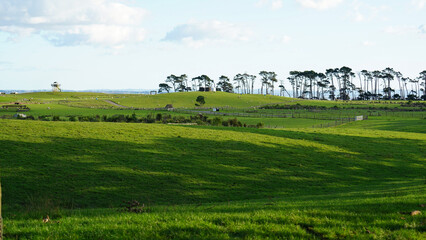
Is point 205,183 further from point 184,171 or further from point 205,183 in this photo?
point 184,171

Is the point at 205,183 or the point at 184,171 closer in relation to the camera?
the point at 205,183

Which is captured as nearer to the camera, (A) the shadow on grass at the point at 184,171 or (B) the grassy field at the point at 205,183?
(B) the grassy field at the point at 205,183

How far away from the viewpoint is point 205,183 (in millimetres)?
23031

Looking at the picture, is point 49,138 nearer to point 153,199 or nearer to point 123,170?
point 123,170

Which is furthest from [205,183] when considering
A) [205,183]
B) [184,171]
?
[184,171]

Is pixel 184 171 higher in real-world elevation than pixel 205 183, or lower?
higher

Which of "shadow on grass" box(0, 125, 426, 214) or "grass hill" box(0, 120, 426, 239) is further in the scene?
"shadow on grass" box(0, 125, 426, 214)

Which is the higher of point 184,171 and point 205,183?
point 184,171

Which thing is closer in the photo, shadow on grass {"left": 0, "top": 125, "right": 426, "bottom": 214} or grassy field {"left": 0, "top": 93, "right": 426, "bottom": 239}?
grassy field {"left": 0, "top": 93, "right": 426, "bottom": 239}

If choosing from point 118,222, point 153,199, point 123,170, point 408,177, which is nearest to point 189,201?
point 153,199

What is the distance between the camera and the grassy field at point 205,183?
373 inches

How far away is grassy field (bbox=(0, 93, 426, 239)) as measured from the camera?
31.1 ft

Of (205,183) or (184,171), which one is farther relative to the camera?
(184,171)

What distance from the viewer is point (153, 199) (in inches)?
782
